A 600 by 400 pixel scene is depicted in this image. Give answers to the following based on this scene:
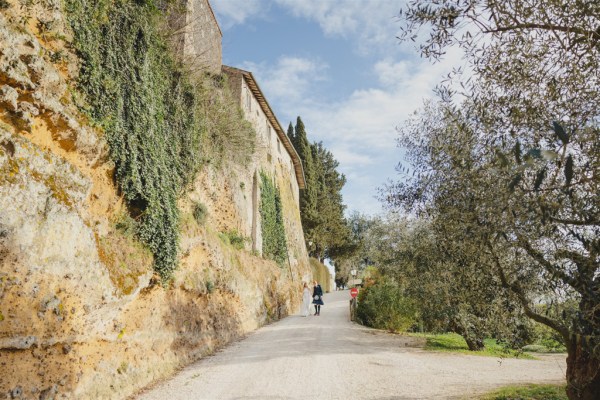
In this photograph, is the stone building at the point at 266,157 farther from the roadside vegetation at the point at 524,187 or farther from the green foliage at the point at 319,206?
the roadside vegetation at the point at 524,187

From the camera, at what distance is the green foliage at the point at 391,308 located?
17766mm

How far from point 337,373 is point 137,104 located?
7979mm

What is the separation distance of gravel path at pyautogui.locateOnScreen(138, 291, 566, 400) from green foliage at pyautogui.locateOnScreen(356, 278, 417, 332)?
301 centimetres

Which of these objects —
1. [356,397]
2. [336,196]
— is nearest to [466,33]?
[356,397]

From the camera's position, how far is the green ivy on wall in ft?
27.9

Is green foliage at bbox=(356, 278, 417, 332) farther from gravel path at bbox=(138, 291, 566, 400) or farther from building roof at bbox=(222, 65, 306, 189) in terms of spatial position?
building roof at bbox=(222, 65, 306, 189)

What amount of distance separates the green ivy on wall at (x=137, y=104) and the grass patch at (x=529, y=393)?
766 centimetres

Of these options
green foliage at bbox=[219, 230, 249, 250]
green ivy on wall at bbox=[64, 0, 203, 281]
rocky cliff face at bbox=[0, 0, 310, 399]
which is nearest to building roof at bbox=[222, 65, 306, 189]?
green foliage at bbox=[219, 230, 249, 250]

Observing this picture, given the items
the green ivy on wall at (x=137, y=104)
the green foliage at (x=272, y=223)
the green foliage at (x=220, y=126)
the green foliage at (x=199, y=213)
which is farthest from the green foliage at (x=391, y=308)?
the green ivy on wall at (x=137, y=104)

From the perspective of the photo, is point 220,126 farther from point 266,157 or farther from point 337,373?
point 266,157

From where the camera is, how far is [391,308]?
1786cm

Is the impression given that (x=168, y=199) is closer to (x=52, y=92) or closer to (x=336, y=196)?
(x=52, y=92)

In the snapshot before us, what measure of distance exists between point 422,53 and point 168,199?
23.7ft

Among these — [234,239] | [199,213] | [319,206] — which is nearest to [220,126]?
[234,239]
